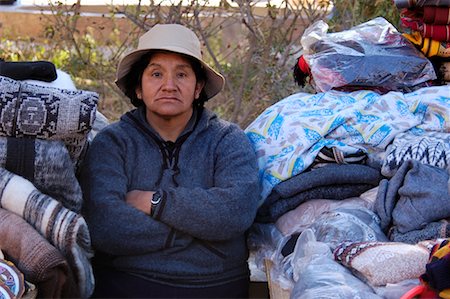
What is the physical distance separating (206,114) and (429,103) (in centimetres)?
93

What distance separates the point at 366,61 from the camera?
3734mm

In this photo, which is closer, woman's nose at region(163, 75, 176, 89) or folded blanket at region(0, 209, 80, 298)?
folded blanket at region(0, 209, 80, 298)

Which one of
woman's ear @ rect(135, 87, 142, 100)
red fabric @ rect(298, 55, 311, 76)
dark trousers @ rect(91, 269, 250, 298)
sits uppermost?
red fabric @ rect(298, 55, 311, 76)

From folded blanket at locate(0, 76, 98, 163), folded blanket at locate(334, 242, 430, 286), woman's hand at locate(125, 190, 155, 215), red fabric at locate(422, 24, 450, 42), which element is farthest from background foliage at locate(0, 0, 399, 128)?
folded blanket at locate(334, 242, 430, 286)

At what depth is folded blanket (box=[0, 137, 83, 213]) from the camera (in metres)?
3.05

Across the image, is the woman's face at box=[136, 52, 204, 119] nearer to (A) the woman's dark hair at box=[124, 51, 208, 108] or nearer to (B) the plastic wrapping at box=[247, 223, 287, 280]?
(A) the woman's dark hair at box=[124, 51, 208, 108]

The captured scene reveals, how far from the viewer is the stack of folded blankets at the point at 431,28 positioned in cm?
365

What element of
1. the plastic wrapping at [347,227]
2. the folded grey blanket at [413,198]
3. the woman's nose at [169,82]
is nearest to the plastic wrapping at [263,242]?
the plastic wrapping at [347,227]

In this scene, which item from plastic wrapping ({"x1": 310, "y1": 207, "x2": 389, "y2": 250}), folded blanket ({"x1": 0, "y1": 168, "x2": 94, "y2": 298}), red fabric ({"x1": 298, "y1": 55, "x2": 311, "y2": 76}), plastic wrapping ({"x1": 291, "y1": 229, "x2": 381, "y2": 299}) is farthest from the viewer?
red fabric ({"x1": 298, "y1": 55, "x2": 311, "y2": 76})

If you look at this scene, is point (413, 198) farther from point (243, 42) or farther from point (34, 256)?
point (243, 42)

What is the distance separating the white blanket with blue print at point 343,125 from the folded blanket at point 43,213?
0.90 meters

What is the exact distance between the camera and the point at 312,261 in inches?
110

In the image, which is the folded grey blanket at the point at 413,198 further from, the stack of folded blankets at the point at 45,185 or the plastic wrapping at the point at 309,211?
the stack of folded blankets at the point at 45,185

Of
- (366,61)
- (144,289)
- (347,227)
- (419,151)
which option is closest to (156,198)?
(144,289)
